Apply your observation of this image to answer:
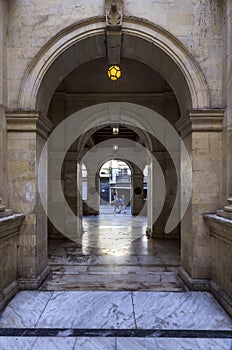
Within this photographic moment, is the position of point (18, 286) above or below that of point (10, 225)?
below

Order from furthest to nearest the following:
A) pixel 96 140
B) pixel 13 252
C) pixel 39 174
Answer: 1. pixel 96 140
2. pixel 39 174
3. pixel 13 252

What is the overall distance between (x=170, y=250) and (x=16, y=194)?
4157mm

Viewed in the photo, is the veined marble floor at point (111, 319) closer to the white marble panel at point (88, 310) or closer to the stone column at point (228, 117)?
the white marble panel at point (88, 310)

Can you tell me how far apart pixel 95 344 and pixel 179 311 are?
124cm

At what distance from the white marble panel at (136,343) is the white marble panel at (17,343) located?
92 centimetres

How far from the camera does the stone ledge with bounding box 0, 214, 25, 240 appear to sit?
3622 millimetres

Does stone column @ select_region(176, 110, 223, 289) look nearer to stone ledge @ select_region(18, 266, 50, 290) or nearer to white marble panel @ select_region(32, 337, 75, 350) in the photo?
white marble panel @ select_region(32, 337, 75, 350)

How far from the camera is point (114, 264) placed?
560 centimetres

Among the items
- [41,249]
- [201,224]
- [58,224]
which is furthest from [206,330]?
[58,224]

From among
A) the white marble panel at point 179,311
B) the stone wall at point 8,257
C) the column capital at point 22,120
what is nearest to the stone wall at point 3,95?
the column capital at point 22,120

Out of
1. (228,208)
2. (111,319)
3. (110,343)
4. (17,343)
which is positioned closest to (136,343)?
(110,343)

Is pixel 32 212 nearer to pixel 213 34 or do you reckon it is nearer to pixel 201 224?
pixel 201 224

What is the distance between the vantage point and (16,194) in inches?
171

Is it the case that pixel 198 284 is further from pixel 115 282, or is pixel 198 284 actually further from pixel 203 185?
pixel 203 185
